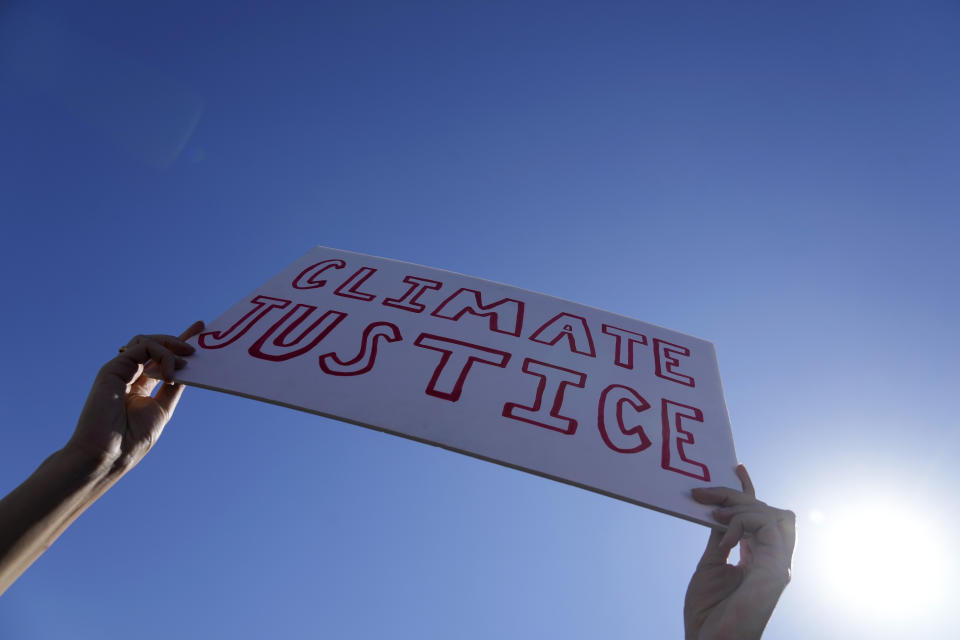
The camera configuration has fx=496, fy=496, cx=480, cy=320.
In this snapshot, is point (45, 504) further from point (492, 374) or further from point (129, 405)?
point (492, 374)

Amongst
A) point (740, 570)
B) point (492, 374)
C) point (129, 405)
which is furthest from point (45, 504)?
point (740, 570)

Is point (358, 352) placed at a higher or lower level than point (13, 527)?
higher

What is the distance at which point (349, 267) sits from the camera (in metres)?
2.73

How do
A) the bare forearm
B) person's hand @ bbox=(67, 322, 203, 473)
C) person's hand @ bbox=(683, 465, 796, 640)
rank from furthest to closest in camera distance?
person's hand @ bbox=(67, 322, 203, 473) < the bare forearm < person's hand @ bbox=(683, 465, 796, 640)

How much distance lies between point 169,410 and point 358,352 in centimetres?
78

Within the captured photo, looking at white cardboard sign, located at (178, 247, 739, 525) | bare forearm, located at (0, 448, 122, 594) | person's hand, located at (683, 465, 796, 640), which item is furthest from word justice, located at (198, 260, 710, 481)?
bare forearm, located at (0, 448, 122, 594)

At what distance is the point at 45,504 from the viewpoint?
1.52 meters

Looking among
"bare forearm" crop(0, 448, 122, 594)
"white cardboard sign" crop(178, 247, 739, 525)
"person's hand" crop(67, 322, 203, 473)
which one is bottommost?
"bare forearm" crop(0, 448, 122, 594)

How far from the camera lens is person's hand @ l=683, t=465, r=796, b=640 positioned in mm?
1328

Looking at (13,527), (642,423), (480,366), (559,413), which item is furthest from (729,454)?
(13,527)

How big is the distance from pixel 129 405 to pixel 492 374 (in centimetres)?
139

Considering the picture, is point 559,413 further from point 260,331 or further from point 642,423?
point 260,331

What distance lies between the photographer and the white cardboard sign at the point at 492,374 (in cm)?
174

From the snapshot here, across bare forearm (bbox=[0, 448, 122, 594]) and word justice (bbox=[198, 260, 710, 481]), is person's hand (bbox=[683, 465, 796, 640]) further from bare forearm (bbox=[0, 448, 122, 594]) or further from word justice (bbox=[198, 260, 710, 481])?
bare forearm (bbox=[0, 448, 122, 594])
